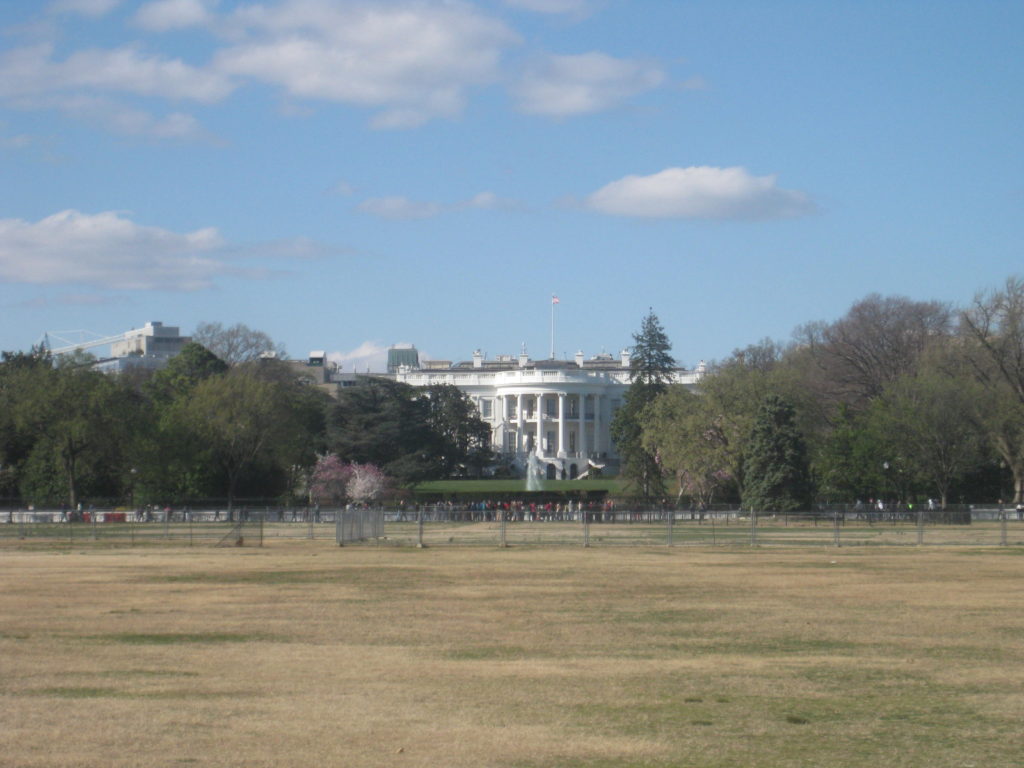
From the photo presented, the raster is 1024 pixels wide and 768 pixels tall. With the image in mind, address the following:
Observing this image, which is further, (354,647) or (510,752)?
(354,647)

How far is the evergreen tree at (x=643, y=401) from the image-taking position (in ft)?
320

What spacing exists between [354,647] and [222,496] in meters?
70.5

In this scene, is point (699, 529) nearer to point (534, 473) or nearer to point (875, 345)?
point (875, 345)

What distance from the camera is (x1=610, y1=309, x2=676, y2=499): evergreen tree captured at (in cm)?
9744

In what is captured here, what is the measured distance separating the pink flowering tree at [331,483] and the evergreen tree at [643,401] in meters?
22.0

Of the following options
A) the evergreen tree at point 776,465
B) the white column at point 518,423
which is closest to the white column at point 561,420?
the white column at point 518,423

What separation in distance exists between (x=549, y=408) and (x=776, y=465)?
→ 92241mm

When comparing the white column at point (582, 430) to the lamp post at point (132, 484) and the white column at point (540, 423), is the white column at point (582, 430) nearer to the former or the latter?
the white column at point (540, 423)

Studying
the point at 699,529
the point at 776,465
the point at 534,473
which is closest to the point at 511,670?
the point at 699,529

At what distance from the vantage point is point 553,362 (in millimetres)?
184375

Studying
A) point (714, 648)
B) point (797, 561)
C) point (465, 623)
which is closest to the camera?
point (714, 648)

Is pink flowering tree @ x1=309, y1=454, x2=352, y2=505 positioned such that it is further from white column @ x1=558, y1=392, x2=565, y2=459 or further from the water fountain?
white column @ x1=558, y1=392, x2=565, y2=459

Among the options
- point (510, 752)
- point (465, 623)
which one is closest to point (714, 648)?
point (465, 623)

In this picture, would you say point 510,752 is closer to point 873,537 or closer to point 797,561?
point 797,561
